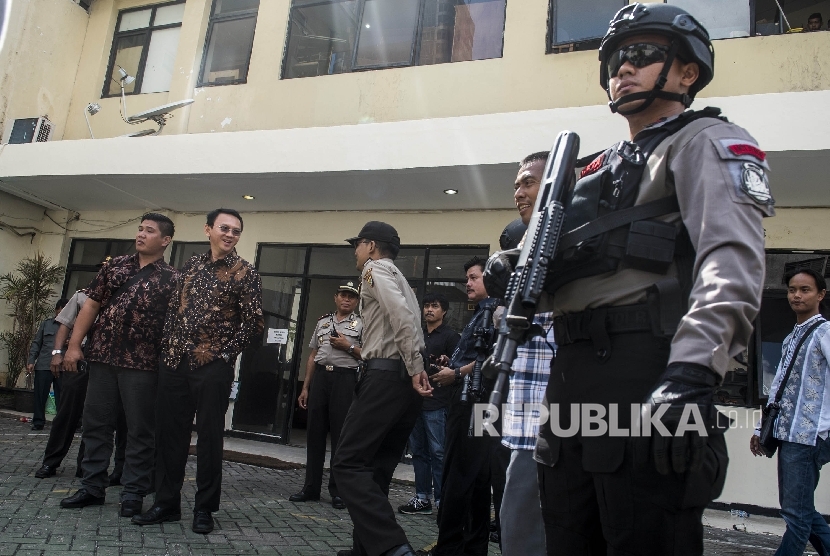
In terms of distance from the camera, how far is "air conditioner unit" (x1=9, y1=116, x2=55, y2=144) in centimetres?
1024

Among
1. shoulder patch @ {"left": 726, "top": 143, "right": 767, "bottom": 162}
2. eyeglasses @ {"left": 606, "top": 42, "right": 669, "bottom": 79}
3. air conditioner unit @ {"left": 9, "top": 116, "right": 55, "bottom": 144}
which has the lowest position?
shoulder patch @ {"left": 726, "top": 143, "right": 767, "bottom": 162}

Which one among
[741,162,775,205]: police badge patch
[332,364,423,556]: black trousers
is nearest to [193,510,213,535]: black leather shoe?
[332,364,423,556]: black trousers

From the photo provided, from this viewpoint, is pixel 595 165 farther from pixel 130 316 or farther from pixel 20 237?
pixel 20 237

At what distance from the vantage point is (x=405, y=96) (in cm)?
876

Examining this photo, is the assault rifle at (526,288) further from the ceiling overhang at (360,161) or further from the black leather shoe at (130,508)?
the ceiling overhang at (360,161)

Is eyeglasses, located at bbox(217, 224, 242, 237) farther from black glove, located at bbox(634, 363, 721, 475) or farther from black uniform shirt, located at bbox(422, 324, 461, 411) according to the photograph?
black glove, located at bbox(634, 363, 721, 475)

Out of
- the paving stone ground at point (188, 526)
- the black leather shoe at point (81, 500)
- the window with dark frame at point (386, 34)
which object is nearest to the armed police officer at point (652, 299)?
the paving stone ground at point (188, 526)

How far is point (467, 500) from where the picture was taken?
3598 mm

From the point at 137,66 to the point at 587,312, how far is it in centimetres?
1154

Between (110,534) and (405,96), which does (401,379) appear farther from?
(405,96)

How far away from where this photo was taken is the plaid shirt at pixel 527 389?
2539 mm

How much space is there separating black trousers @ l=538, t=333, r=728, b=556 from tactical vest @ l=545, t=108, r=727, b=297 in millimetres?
196

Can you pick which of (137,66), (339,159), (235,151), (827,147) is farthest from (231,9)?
(827,147)

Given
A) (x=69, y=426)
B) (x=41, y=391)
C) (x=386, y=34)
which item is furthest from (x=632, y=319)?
(x=41, y=391)
